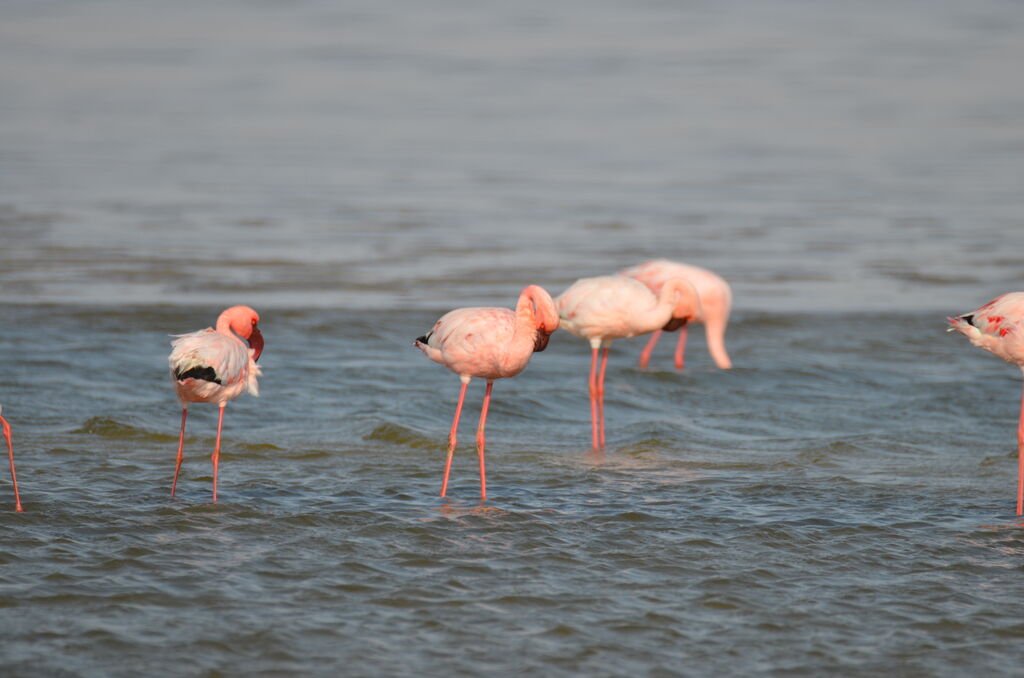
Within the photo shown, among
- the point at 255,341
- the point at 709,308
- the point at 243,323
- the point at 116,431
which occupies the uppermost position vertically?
the point at 243,323

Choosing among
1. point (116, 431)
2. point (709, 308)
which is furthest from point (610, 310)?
point (116, 431)

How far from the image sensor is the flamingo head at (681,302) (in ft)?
32.8

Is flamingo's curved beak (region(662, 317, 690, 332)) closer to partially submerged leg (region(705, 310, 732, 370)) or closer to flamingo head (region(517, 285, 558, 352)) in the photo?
partially submerged leg (region(705, 310, 732, 370))

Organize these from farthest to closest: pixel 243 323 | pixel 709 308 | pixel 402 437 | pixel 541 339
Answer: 1. pixel 709 308
2. pixel 402 437
3. pixel 243 323
4. pixel 541 339

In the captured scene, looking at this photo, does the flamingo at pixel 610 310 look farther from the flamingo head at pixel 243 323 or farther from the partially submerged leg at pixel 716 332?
the flamingo head at pixel 243 323

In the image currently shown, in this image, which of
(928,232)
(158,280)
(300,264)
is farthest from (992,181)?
(158,280)

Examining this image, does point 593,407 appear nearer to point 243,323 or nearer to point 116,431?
point 243,323

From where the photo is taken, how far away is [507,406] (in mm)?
9992

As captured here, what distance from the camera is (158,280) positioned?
14891 millimetres

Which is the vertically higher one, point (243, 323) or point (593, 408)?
point (243, 323)

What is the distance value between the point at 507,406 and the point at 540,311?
2.64 m

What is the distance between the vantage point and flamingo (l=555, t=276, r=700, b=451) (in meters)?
9.74

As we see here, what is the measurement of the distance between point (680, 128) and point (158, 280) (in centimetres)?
1642

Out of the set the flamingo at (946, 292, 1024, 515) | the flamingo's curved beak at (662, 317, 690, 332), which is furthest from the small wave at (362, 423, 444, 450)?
the flamingo at (946, 292, 1024, 515)
